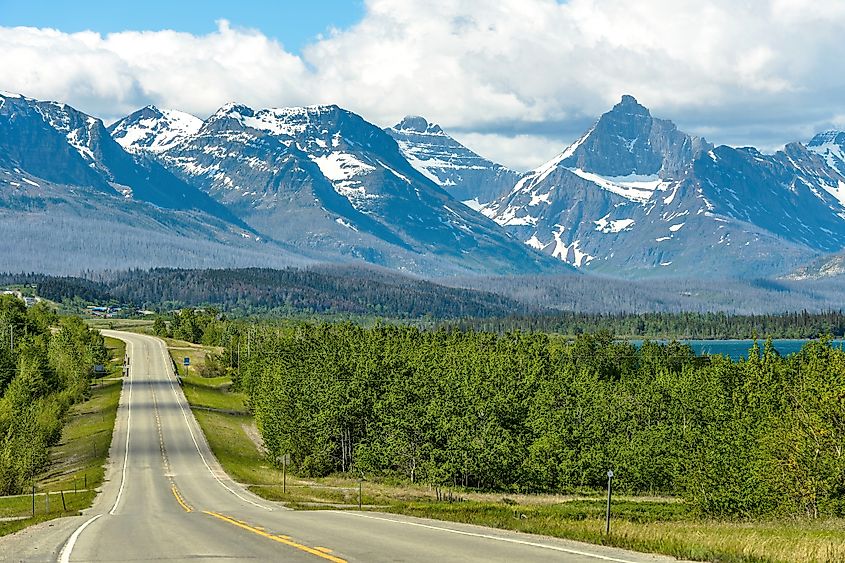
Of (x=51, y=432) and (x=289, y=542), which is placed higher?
(x=289, y=542)

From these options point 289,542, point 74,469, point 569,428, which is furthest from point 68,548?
point 569,428

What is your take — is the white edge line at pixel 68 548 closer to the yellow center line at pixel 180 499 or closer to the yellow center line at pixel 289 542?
the yellow center line at pixel 289 542

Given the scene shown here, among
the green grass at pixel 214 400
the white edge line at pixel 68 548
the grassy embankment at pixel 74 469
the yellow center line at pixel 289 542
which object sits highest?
the green grass at pixel 214 400

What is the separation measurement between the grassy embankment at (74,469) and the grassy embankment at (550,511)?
13115mm

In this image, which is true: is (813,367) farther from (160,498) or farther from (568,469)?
(160,498)

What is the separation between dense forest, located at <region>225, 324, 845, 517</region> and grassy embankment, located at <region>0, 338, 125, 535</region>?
790 inches

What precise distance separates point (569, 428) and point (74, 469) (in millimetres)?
52028

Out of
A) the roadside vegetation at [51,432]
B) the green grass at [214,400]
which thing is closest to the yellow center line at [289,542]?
the roadside vegetation at [51,432]

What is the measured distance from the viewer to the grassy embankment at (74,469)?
74.1 metres

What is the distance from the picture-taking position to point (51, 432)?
418ft

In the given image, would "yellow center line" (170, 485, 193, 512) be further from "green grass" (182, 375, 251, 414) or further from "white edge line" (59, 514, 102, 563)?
"green grass" (182, 375, 251, 414)

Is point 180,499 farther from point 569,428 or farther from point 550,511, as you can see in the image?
point 569,428

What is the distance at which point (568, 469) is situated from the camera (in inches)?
4208

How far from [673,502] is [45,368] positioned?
391 ft
